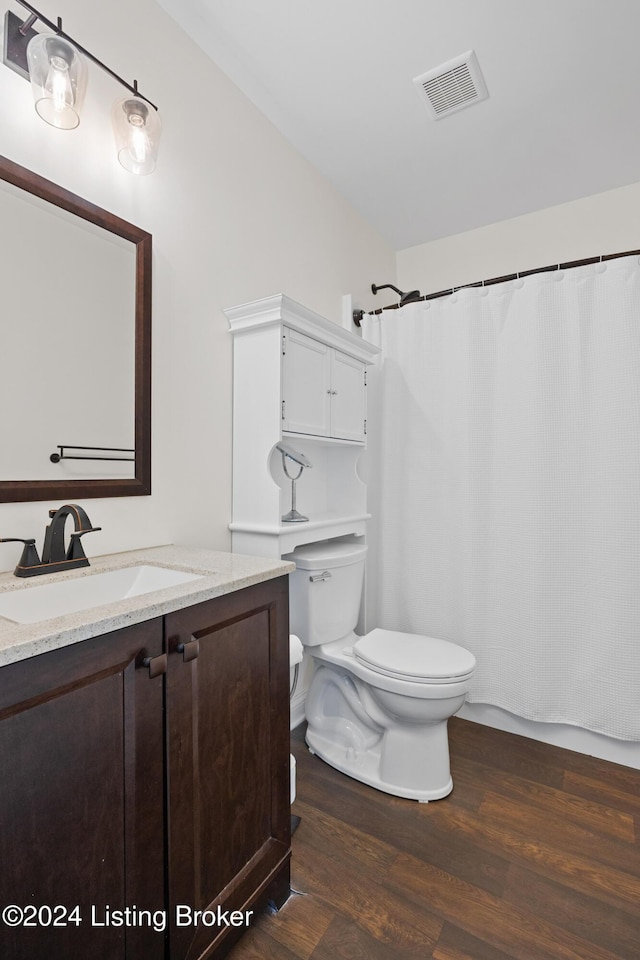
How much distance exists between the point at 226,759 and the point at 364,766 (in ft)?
3.08

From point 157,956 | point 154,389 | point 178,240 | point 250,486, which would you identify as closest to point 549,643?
Result: point 250,486

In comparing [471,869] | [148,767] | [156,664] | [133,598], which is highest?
[133,598]

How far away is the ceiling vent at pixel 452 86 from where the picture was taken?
1715 millimetres

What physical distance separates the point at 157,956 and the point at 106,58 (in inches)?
84.3

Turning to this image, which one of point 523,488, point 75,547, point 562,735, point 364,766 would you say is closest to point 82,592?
point 75,547

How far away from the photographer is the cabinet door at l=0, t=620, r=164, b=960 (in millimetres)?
696

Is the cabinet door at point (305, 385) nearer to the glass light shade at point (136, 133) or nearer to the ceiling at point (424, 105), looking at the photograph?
the glass light shade at point (136, 133)

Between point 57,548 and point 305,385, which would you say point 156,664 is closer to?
point 57,548

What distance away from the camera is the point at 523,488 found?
2119 mm

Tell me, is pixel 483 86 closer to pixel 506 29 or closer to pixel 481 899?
pixel 506 29

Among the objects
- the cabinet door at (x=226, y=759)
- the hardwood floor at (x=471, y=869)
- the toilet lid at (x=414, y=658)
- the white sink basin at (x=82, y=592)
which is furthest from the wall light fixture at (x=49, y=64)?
Result: the hardwood floor at (x=471, y=869)

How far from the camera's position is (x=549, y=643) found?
204 cm

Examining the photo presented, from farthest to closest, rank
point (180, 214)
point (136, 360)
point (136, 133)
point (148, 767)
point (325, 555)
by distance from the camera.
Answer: point (325, 555) < point (180, 214) < point (136, 360) < point (136, 133) < point (148, 767)

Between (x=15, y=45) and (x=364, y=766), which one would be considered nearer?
(x=15, y=45)
